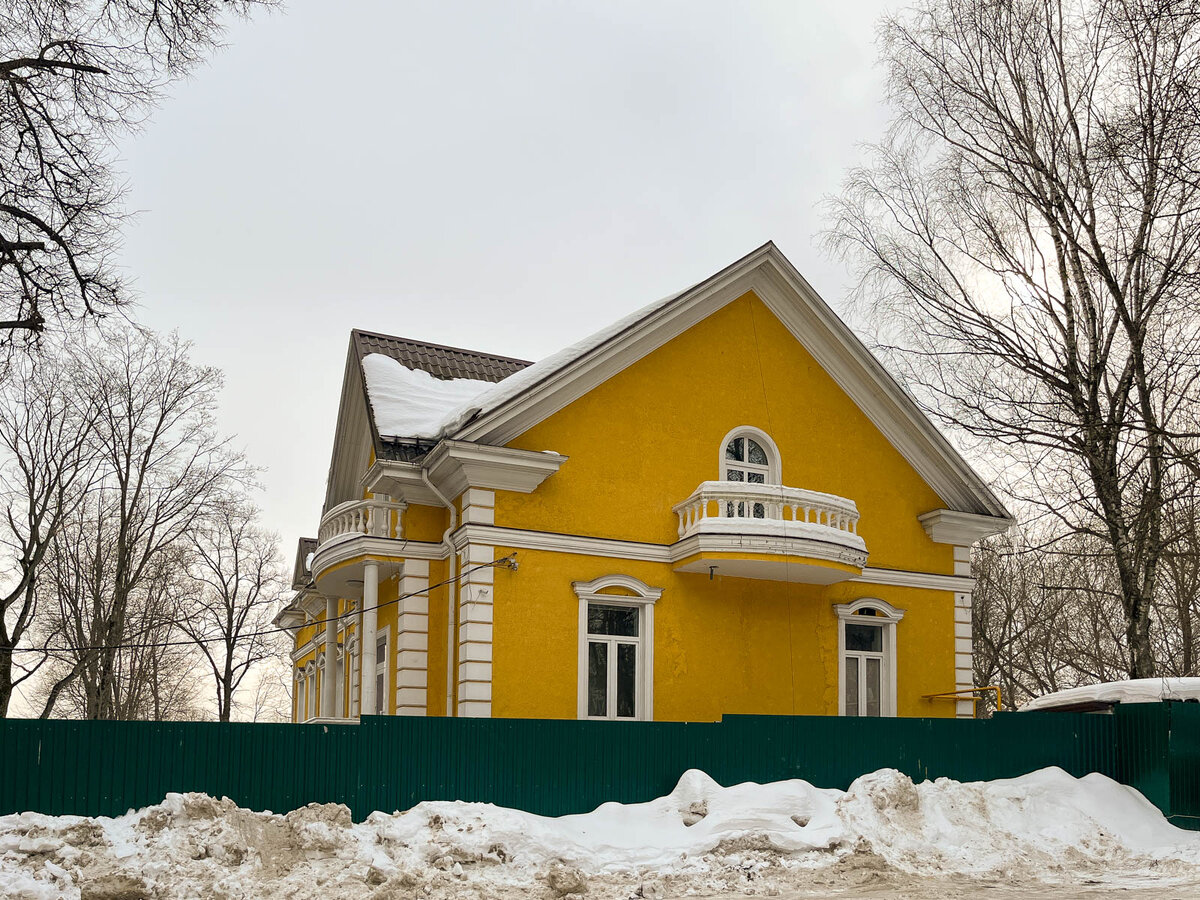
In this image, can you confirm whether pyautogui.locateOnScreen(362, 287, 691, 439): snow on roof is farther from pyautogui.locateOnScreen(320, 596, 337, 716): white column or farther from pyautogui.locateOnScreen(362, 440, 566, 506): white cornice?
pyautogui.locateOnScreen(320, 596, 337, 716): white column

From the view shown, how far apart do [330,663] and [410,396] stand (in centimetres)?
577

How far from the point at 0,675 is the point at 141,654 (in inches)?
580

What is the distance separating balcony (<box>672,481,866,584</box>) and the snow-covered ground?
3.93m

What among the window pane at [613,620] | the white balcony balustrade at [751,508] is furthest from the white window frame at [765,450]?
the window pane at [613,620]

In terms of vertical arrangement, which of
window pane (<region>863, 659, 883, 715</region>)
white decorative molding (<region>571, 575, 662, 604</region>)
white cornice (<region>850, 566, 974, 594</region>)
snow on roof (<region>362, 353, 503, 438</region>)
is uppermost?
snow on roof (<region>362, 353, 503, 438</region>)

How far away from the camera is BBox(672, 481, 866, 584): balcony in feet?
57.1

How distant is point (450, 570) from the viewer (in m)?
17.9

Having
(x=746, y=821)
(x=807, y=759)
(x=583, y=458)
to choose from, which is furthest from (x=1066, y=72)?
(x=746, y=821)

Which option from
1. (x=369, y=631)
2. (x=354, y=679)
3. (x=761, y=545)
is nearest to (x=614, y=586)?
(x=761, y=545)

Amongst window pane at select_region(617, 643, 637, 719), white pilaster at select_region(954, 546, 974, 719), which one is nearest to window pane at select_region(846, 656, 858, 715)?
white pilaster at select_region(954, 546, 974, 719)

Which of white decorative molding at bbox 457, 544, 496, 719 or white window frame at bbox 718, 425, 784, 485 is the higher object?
white window frame at bbox 718, 425, 784, 485

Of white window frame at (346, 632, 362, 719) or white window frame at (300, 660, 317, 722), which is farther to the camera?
white window frame at (300, 660, 317, 722)

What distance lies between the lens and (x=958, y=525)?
21.1 m

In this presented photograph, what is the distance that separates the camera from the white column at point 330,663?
2148 cm
